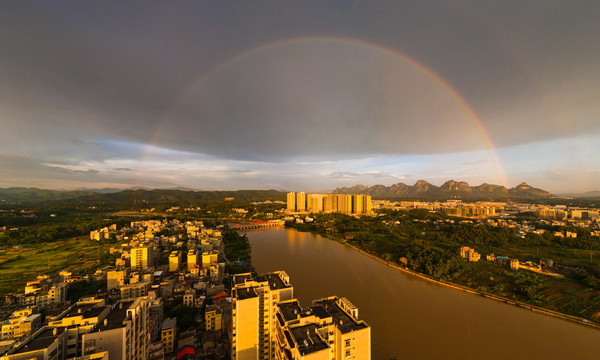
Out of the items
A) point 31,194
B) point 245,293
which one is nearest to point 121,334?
point 245,293

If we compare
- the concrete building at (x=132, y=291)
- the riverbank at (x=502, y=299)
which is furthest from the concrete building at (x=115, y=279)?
the riverbank at (x=502, y=299)

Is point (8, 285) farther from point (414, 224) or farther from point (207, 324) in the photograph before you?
point (414, 224)

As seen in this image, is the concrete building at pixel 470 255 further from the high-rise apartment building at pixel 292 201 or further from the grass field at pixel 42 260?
the high-rise apartment building at pixel 292 201

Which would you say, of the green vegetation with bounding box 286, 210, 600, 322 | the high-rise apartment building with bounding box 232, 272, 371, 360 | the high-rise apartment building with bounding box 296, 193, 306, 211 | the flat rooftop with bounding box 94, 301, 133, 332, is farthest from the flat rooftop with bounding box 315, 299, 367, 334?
the high-rise apartment building with bounding box 296, 193, 306, 211

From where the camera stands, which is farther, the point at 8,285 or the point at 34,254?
the point at 34,254

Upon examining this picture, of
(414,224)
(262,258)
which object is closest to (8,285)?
(262,258)

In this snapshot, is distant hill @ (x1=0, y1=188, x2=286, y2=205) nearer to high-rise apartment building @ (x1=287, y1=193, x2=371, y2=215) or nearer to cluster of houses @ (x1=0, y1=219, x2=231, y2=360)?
high-rise apartment building @ (x1=287, y1=193, x2=371, y2=215)
